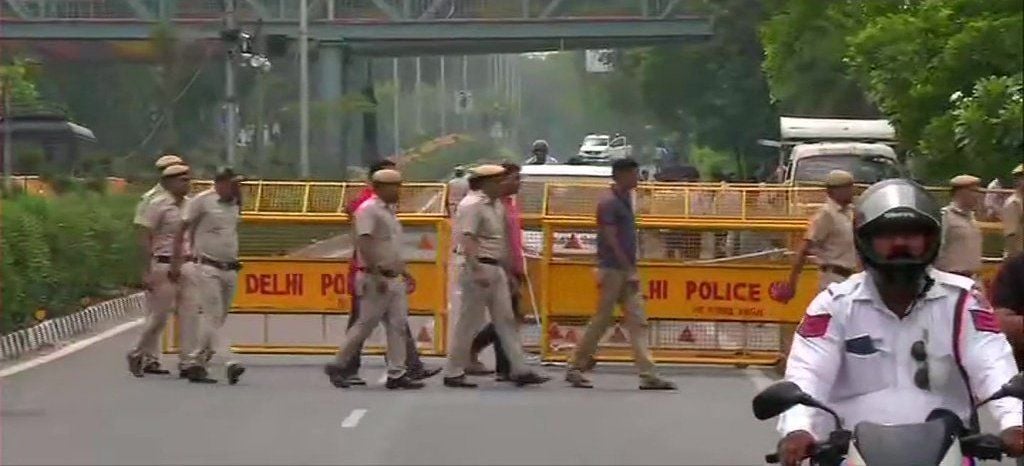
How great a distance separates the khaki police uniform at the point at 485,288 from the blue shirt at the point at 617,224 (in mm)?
820

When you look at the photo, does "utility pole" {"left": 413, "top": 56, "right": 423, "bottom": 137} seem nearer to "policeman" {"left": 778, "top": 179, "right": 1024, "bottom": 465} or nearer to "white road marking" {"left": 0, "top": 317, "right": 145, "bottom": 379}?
"white road marking" {"left": 0, "top": 317, "right": 145, "bottom": 379}

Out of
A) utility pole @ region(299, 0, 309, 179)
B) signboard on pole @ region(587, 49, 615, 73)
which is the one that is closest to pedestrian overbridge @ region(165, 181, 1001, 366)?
utility pole @ region(299, 0, 309, 179)

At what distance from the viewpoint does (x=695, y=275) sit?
60.3 ft

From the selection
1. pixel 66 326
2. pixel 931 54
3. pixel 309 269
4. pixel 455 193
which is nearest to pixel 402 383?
pixel 309 269

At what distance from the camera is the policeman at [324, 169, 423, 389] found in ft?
51.9

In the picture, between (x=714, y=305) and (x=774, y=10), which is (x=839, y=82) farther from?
(x=714, y=305)

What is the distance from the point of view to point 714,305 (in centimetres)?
1838

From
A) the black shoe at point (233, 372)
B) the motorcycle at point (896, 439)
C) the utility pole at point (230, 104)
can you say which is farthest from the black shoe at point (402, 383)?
the utility pole at point (230, 104)

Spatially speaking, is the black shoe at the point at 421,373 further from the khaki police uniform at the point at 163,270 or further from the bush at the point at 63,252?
the bush at the point at 63,252

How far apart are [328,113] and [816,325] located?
47.1 metres

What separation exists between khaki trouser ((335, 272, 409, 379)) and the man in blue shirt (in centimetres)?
146

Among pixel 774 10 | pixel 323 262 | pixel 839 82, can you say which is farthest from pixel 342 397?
pixel 774 10

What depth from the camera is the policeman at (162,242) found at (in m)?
16.8

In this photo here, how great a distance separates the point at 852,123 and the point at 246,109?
21893 mm
